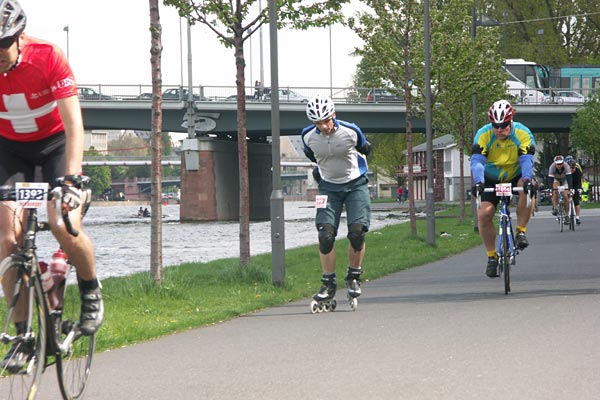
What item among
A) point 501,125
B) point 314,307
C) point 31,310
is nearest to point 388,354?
point 31,310

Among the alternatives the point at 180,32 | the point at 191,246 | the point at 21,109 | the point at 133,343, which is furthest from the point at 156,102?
the point at 180,32

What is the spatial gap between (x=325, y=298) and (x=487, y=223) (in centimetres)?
243

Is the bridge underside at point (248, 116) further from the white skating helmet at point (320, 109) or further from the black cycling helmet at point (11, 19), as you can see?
the black cycling helmet at point (11, 19)

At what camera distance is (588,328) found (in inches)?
349

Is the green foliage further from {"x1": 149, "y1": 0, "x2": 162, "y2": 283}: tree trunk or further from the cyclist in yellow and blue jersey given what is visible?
the cyclist in yellow and blue jersey

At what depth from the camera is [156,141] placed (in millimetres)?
13664

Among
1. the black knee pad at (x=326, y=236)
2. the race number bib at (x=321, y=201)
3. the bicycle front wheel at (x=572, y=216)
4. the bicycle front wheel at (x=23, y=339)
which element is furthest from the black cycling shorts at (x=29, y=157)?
the bicycle front wheel at (x=572, y=216)

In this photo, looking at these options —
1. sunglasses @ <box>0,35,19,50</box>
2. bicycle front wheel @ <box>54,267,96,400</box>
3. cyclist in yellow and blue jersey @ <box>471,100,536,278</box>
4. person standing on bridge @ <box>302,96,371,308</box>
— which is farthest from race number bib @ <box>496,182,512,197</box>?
sunglasses @ <box>0,35,19,50</box>

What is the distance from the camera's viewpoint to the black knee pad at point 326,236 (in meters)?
11.2

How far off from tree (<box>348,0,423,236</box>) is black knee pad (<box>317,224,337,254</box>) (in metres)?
17.5

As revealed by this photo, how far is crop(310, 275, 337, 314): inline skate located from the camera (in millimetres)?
11195

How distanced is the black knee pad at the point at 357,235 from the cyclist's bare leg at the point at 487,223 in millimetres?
1841

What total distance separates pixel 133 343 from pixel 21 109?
3858 mm

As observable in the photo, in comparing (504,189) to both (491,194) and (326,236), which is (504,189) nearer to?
(491,194)
